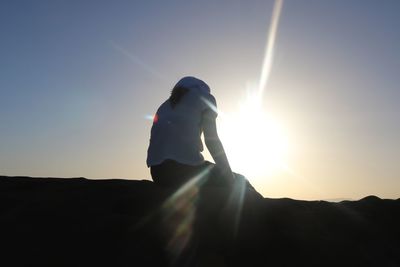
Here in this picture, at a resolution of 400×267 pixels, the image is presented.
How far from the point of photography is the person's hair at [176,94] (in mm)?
5301

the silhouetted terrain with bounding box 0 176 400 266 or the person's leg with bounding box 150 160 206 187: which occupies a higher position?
the person's leg with bounding box 150 160 206 187

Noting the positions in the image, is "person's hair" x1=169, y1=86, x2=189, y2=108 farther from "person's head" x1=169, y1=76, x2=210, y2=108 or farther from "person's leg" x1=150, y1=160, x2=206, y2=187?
"person's leg" x1=150, y1=160, x2=206, y2=187

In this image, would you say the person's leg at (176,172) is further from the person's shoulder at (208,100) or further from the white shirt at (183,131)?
the person's shoulder at (208,100)

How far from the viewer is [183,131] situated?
5.20m

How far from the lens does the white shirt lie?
17.0 feet

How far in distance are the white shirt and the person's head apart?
3cm

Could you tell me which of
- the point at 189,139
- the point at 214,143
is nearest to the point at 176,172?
the point at 189,139

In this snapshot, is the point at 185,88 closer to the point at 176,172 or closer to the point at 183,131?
the point at 183,131

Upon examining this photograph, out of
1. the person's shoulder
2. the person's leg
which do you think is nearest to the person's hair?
the person's shoulder

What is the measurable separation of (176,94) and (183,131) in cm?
48

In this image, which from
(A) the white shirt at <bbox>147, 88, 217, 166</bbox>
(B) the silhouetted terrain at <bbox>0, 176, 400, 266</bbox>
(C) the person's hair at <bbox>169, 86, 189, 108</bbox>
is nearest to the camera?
(B) the silhouetted terrain at <bbox>0, 176, 400, 266</bbox>

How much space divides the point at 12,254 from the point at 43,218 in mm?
674

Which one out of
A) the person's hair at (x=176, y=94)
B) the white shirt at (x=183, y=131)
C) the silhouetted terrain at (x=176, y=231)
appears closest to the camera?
the silhouetted terrain at (x=176, y=231)

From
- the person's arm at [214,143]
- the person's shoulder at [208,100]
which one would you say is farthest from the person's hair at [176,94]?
the person's arm at [214,143]
